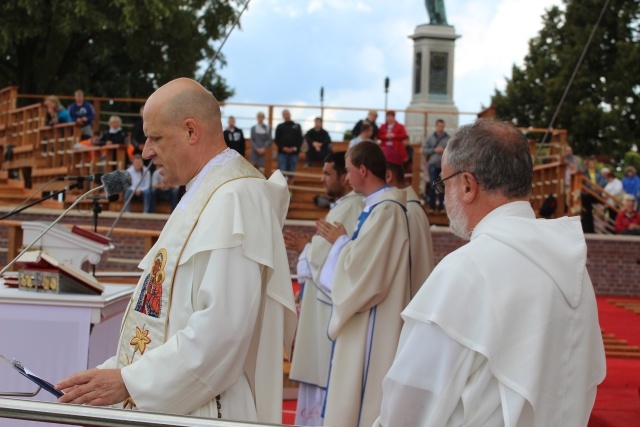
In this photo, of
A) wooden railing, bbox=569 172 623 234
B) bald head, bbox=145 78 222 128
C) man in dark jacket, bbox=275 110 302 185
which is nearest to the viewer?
bald head, bbox=145 78 222 128

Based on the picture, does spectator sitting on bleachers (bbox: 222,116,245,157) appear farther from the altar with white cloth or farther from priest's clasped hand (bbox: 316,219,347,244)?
the altar with white cloth

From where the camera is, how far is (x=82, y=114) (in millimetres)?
19375

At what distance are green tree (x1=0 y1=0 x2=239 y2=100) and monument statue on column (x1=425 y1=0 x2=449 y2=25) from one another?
470 cm

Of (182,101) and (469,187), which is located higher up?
(182,101)

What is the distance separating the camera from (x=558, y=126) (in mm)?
35344

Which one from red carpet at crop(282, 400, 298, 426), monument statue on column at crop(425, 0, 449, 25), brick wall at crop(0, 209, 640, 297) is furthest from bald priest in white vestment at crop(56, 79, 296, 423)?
monument statue on column at crop(425, 0, 449, 25)

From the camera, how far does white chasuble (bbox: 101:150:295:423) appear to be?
3.02 meters

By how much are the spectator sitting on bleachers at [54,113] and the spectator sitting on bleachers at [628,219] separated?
32.8 ft

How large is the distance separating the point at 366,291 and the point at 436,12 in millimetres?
19671

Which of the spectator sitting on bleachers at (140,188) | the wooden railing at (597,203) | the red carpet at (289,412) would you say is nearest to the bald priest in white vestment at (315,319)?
the red carpet at (289,412)

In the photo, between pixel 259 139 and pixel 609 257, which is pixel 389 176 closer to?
pixel 609 257

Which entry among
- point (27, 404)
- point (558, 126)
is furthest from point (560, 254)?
point (558, 126)

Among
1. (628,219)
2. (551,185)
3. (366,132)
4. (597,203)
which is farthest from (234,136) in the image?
(597,203)

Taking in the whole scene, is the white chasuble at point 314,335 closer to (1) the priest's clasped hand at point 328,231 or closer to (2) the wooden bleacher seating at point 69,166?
(1) the priest's clasped hand at point 328,231
